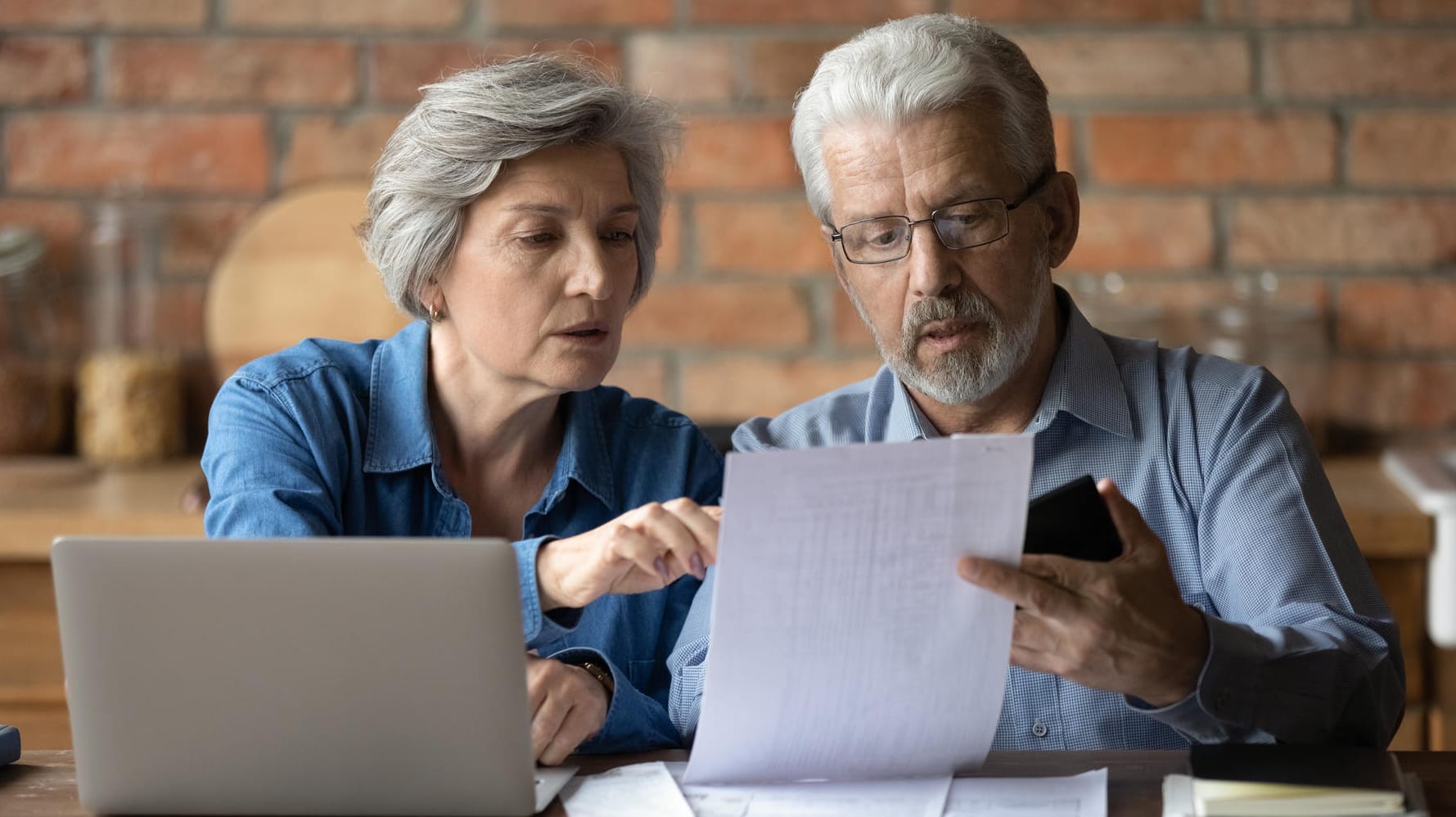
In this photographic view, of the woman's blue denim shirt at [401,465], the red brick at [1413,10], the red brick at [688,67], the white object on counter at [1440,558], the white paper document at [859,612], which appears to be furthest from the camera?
the red brick at [688,67]

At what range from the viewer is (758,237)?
241 cm

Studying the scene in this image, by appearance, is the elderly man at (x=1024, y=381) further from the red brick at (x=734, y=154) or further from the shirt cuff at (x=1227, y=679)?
the red brick at (x=734, y=154)

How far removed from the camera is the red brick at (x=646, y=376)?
7.98 ft

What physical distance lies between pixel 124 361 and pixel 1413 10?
2096mm

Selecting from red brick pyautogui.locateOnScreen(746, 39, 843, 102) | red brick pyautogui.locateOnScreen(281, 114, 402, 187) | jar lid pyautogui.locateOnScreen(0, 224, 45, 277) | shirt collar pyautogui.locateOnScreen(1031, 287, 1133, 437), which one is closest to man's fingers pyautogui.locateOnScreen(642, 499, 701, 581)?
shirt collar pyautogui.locateOnScreen(1031, 287, 1133, 437)

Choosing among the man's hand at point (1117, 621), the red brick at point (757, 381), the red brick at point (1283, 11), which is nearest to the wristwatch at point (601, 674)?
the man's hand at point (1117, 621)

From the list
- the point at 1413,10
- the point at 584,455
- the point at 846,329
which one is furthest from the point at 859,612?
the point at 1413,10

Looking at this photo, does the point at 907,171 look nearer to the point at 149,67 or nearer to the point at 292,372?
the point at 292,372

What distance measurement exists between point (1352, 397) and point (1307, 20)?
Answer: 0.59 meters

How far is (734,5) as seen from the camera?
93.7 inches

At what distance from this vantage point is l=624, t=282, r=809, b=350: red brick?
7.92 ft

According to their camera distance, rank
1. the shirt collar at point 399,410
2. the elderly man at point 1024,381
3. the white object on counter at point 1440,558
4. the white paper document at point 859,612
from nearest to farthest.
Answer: the white paper document at point 859,612 → the elderly man at point 1024,381 → the shirt collar at point 399,410 → the white object on counter at point 1440,558

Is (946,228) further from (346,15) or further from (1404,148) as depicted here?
(346,15)

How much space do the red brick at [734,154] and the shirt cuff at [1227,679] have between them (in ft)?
4.72
